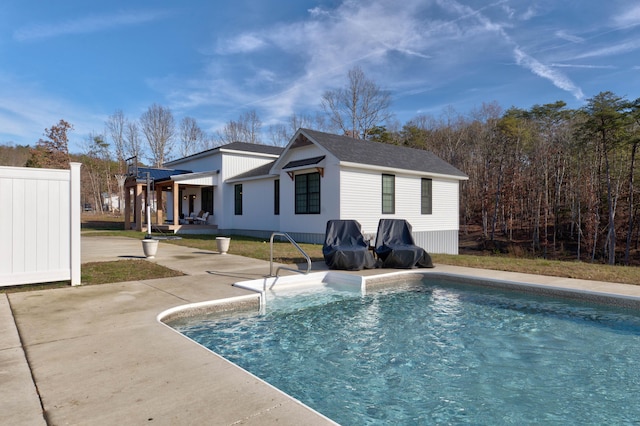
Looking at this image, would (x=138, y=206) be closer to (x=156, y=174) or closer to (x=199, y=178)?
(x=156, y=174)

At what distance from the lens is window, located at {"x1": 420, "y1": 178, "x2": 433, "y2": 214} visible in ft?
56.9

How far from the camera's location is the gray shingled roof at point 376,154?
48.6 ft

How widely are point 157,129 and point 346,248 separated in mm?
37881

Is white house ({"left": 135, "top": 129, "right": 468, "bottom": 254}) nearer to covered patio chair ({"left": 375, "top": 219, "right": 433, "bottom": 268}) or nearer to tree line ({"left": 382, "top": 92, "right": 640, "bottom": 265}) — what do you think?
covered patio chair ({"left": 375, "top": 219, "right": 433, "bottom": 268})

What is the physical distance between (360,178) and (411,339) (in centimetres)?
1056

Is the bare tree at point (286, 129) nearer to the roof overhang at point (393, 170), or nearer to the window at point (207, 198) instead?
the window at point (207, 198)

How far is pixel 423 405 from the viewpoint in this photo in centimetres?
304

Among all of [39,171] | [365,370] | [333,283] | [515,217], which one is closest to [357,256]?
[333,283]

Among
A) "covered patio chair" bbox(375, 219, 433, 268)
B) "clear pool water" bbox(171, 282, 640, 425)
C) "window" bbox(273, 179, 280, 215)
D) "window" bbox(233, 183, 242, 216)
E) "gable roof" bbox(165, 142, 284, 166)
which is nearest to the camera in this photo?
"clear pool water" bbox(171, 282, 640, 425)

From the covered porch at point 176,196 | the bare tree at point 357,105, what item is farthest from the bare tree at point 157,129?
the bare tree at point 357,105

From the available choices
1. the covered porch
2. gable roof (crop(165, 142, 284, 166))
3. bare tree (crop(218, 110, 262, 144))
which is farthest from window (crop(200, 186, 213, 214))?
bare tree (crop(218, 110, 262, 144))

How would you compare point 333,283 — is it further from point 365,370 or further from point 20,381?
point 20,381

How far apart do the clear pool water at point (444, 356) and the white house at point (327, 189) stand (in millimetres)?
8553

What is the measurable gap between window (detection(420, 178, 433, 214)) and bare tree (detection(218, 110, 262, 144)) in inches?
1102
